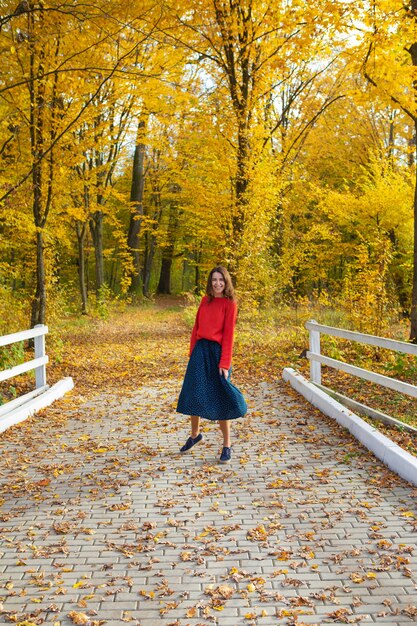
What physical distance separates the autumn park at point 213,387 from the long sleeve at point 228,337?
0.07 ft

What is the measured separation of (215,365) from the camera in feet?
20.6

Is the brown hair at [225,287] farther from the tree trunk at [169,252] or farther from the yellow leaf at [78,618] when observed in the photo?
the tree trunk at [169,252]

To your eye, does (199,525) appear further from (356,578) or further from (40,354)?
(40,354)

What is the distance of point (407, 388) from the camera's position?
247 inches

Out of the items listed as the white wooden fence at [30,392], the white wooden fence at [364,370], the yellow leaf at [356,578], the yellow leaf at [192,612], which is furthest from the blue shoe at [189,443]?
the yellow leaf at [192,612]

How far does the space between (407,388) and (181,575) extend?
137 inches

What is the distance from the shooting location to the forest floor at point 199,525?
3381mm

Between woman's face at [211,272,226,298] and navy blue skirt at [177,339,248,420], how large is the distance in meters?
0.54

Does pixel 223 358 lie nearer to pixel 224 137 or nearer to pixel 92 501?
pixel 92 501

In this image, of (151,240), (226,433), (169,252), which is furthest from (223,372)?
(169,252)

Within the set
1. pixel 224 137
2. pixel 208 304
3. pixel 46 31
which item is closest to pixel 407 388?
pixel 208 304

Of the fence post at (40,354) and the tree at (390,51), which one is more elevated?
the tree at (390,51)

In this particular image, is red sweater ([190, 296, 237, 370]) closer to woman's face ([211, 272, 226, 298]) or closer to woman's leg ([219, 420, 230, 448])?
woman's face ([211, 272, 226, 298])

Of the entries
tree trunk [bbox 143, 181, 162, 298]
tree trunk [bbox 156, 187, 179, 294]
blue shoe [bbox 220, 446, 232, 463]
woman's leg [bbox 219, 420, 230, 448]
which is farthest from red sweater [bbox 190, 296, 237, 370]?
tree trunk [bbox 156, 187, 179, 294]
